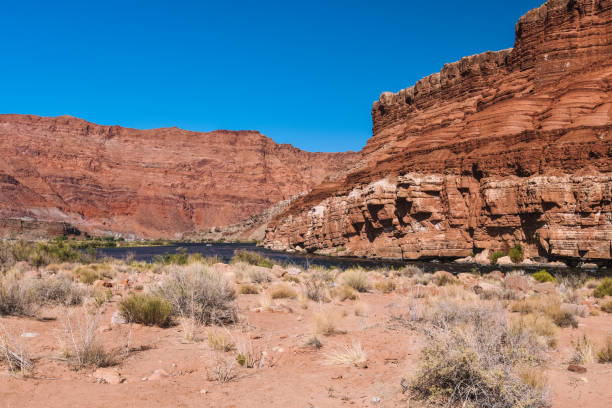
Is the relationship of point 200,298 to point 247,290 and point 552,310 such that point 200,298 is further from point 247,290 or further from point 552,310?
point 552,310

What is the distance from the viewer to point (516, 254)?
31.7m

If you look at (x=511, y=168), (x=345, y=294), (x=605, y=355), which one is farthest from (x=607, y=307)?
(x=511, y=168)

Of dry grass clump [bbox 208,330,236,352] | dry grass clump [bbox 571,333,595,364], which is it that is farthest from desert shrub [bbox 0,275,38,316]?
dry grass clump [bbox 571,333,595,364]

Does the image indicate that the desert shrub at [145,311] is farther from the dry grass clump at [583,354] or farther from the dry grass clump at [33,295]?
the dry grass clump at [583,354]

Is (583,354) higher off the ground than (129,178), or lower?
lower

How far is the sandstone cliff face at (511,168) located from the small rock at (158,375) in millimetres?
29600

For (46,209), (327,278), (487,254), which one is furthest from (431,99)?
(46,209)

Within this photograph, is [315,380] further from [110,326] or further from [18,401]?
[110,326]

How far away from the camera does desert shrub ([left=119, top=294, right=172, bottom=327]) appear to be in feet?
23.9

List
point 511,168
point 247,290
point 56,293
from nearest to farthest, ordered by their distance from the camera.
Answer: point 56,293
point 247,290
point 511,168

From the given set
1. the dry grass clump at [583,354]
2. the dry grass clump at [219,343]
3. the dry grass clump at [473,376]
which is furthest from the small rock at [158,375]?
the dry grass clump at [583,354]

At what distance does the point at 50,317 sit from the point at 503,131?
1538 inches

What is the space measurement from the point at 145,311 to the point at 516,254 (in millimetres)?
30751

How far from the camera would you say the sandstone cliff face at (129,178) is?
132m
